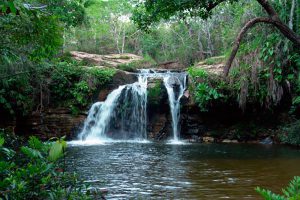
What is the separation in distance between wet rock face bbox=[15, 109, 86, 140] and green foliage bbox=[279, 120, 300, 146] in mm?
8568

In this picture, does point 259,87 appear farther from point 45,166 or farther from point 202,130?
point 45,166

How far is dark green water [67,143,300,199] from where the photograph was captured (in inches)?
252

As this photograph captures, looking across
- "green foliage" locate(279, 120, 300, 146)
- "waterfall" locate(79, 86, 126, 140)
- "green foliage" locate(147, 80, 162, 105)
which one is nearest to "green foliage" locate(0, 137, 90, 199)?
"green foliage" locate(279, 120, 300, 146)

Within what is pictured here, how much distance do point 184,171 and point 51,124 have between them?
935 cm

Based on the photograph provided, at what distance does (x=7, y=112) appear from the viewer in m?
15.8

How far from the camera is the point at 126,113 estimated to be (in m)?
16.9

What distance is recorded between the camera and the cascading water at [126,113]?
53.4 feet

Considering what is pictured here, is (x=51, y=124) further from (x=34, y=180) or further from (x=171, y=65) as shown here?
(x=34, y=180)

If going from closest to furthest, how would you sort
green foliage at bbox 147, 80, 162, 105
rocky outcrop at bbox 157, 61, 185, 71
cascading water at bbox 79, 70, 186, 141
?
cascading water at bbox 79, 70, 186, 141
green foliage at bbox 147, 80, 162, 105
rocky outcrop at bbox 157, 61, 185, 71

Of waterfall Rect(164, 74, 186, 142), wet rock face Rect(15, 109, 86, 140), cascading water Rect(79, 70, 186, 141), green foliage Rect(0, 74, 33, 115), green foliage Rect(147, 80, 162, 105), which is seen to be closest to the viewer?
green foliage Rect(0, 74, 33, 115)

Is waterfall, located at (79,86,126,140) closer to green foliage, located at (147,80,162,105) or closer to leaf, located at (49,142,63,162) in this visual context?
green foliage, located at (147,80,162,105)

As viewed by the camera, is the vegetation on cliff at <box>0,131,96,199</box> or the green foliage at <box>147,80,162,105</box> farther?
the green foliage at <box>147,80,162,105</box>

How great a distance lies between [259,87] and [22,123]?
33.9 feet

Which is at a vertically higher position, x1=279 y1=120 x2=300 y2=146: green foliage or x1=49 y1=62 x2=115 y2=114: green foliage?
x1=49 y1=62 x2=115 y2=114: green foliage
